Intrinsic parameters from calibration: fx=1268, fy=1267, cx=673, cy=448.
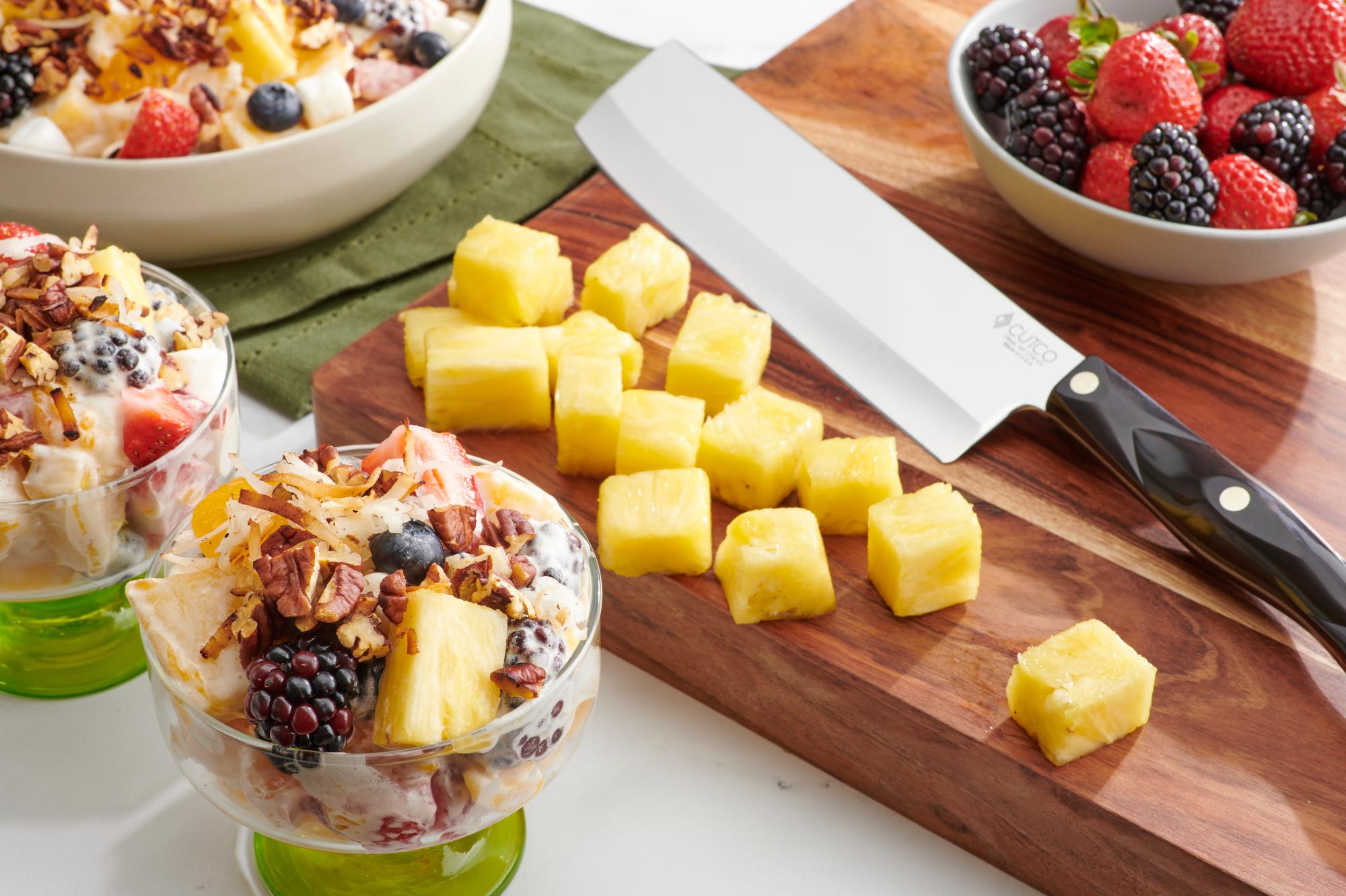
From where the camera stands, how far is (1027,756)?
117 centimetres

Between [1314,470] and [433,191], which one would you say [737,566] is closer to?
[1314,470]

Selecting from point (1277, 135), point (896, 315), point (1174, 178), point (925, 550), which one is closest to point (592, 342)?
point (896, 315)

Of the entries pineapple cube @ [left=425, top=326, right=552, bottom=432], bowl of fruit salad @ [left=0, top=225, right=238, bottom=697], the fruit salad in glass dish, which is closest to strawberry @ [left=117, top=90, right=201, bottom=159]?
the fruit salad in glass dish

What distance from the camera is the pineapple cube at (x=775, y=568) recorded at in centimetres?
124

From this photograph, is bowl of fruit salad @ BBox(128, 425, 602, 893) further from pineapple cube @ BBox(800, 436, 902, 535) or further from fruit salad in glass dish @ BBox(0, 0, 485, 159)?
fruit salad in glass dish @ BBox(0, 0, 485, 159)

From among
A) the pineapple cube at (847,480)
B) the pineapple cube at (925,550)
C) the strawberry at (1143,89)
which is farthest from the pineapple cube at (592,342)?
the strawberry at (1143,89)

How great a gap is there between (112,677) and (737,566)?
2.24ft

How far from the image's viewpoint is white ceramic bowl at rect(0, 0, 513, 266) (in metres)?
1.58

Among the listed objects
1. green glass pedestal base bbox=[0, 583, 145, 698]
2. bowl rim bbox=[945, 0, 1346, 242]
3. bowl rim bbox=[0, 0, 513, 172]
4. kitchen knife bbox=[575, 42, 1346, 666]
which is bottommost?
green glass pedestal base bbox=[0, 583, 145, 698]

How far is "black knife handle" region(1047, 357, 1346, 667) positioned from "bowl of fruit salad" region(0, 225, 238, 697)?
928mm

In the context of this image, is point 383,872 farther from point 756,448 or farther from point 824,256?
point 824,256

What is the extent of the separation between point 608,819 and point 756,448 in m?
0.41

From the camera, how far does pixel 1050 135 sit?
1.63 m

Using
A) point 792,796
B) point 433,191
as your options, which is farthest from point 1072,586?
point 433,191
